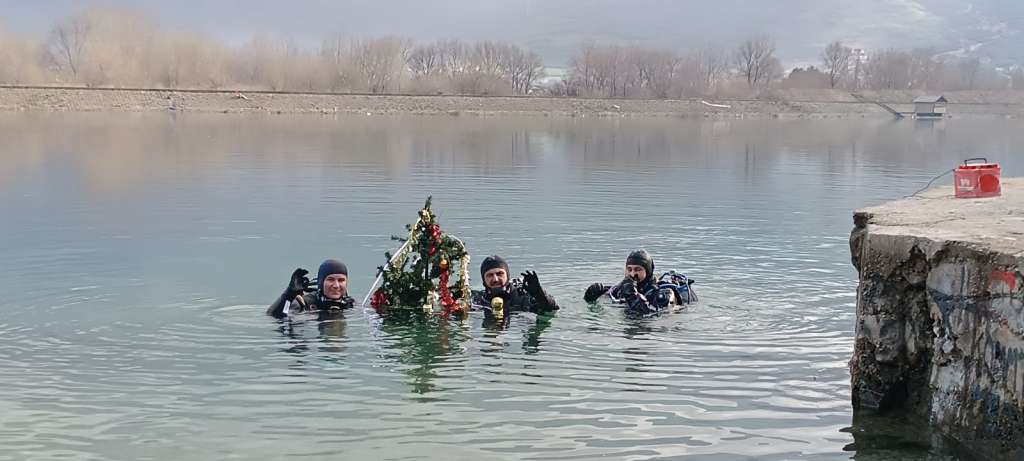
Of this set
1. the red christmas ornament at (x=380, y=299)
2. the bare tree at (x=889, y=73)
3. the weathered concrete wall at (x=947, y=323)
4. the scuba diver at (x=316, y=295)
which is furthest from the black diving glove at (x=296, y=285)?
the bare tree at (x=889, y=73)

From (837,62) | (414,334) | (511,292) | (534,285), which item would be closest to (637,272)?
(534,285)

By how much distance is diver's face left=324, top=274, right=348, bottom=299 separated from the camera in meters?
11.8

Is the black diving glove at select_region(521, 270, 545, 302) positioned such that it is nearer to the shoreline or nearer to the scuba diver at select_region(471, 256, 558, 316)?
the scuba diver at select_region(471, 256, 558, 316)

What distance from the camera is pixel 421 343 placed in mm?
10492

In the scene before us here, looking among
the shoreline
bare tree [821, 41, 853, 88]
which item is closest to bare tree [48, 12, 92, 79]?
the shoreline

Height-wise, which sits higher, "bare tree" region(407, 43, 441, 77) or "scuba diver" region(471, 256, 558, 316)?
"bare tree" region(407, 43, 441, 77)

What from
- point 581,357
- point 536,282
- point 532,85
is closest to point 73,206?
point 536,282

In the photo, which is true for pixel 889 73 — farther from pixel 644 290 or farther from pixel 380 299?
pixel 380 299

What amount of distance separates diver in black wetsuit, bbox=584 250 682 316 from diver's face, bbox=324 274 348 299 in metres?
2.75

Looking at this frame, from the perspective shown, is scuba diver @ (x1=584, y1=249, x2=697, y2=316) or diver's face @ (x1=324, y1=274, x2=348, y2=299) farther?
scuba diver @ (x1=584, y1=249, x2=697, y2=316)

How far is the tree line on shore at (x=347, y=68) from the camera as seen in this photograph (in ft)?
370

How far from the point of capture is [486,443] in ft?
25.0

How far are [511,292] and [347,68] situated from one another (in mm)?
116762

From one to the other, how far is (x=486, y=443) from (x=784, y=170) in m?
26.2
